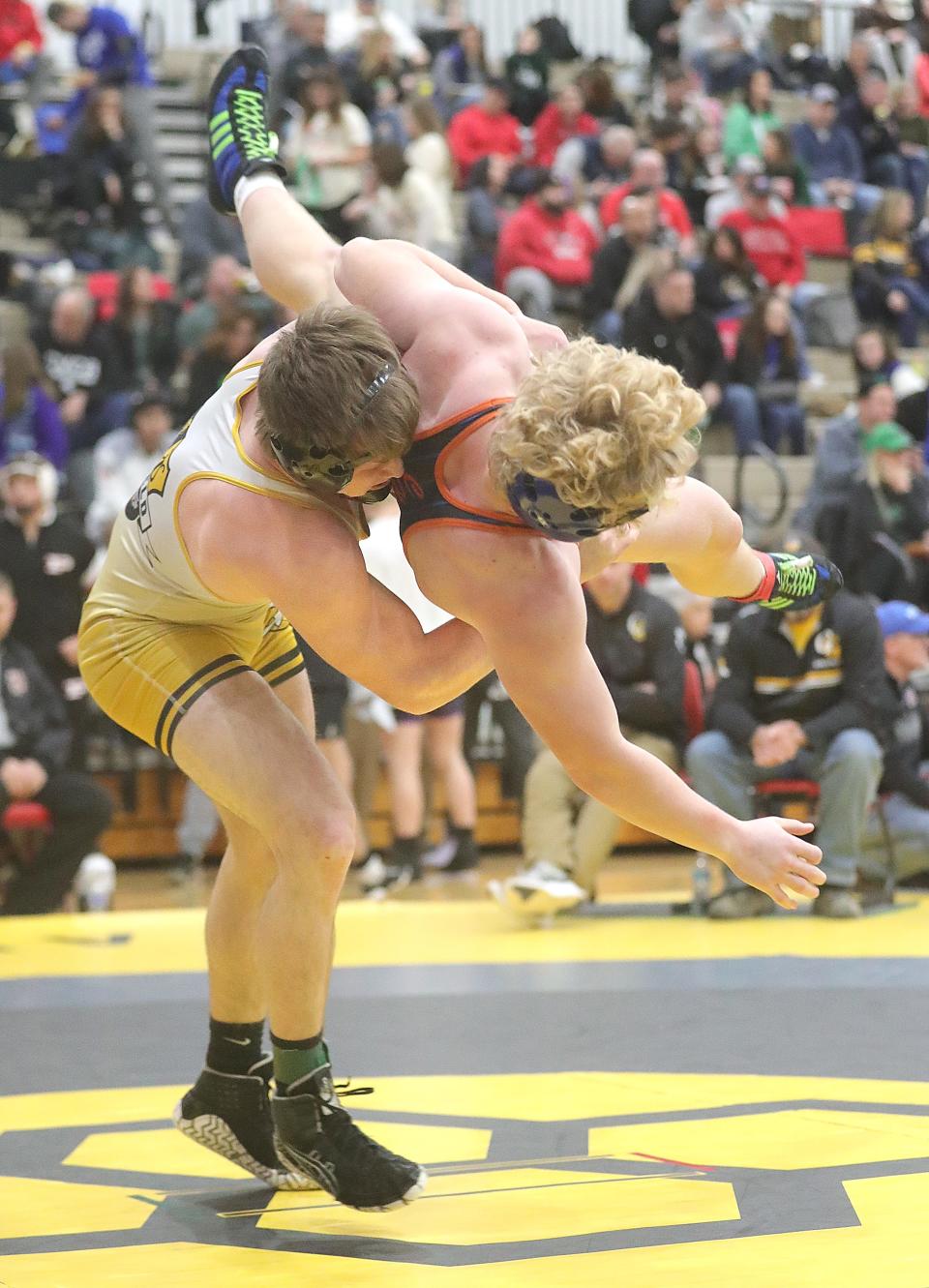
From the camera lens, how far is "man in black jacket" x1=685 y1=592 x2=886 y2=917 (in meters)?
6.53

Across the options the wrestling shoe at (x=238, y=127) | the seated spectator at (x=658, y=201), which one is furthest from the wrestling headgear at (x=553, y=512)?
the seated spectator at (x=658, y=201)

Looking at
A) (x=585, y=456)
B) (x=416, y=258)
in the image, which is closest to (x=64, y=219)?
(x=416, y=258)

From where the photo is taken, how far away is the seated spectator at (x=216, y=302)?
921cm

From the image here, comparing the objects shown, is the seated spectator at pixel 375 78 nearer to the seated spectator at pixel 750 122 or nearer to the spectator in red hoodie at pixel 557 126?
the spectator in red hoodie at pixel 557 126

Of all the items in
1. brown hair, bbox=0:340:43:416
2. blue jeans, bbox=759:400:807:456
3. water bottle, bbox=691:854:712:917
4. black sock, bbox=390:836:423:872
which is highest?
brown hair, bbox=0:340:43:416

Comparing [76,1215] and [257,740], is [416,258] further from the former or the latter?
[76,1215]

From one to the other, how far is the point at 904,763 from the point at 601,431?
4.67 meters

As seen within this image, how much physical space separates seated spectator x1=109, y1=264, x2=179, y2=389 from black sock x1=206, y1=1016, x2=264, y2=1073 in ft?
20.5

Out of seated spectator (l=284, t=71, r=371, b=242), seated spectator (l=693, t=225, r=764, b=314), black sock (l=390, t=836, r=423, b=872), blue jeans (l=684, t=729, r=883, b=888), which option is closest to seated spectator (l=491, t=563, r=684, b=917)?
blue jeans (l=684, t=729, r=883, b=888)

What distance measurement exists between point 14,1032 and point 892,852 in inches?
134

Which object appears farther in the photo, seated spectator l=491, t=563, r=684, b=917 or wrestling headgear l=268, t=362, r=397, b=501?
seated spectator l=491, t=563, r=684, b=917

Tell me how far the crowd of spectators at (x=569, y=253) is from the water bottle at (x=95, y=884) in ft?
1.65

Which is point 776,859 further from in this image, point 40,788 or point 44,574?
point 44,574

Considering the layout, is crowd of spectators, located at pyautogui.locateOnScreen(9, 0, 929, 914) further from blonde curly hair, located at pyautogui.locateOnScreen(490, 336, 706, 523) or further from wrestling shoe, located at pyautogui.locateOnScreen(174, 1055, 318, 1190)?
blonde curly hair, located at pyautogui.locateOnScreen(490, 336, 706, 523)
